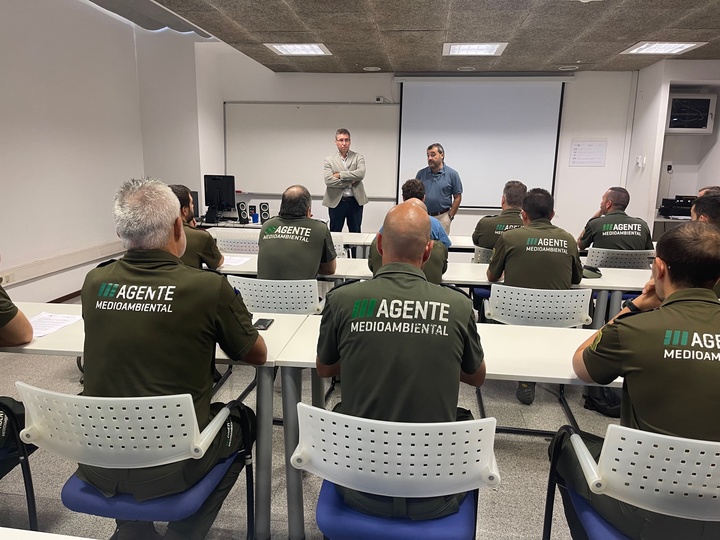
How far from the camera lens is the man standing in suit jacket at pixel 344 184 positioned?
5.98 m

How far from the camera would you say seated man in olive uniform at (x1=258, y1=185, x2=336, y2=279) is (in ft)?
10.1

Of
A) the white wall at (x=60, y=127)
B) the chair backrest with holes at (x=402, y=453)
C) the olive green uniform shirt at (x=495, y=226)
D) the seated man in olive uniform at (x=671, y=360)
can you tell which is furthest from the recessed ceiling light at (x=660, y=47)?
the white wall at (x=60, y=127)

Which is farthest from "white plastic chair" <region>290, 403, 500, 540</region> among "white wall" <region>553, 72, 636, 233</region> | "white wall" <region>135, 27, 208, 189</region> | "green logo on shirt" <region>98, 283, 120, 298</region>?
"white wall" <region>553, 72, 636, 233</region>

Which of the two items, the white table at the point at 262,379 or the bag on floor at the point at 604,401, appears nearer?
the white table at the point at 262,379

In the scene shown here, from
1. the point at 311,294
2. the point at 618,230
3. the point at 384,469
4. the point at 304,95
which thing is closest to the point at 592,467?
the point at 384,469

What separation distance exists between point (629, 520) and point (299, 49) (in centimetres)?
558

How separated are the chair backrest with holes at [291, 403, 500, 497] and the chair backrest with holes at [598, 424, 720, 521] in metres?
0.30

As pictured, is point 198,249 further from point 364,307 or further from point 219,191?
point 219,191

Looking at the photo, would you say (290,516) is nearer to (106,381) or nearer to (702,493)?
(106,381)

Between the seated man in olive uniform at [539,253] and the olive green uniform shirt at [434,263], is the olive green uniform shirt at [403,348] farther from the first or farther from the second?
the seated man in olive uniform at [539,253]

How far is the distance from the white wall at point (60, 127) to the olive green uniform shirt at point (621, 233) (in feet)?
17.1

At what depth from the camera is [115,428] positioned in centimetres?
140

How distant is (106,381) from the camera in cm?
148

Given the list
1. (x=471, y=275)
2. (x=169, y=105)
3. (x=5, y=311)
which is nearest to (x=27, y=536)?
(x=5, y=311)
